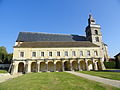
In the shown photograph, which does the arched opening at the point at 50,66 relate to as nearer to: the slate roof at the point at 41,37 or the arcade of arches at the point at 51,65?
the arcade of arches at the point at 51,65

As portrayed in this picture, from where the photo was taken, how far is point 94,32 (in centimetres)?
3309

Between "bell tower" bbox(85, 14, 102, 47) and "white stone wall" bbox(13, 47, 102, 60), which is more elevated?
"bell tower" bbox(85, 14, 102, 47)

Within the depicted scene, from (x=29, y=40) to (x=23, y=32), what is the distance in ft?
14.8

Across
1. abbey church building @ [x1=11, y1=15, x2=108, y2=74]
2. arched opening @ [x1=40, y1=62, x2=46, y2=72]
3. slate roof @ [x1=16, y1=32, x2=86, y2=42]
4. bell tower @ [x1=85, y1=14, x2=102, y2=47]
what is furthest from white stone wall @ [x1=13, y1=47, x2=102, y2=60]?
bell tower @ [x1=85, y1=14, x2=102, y2=47]

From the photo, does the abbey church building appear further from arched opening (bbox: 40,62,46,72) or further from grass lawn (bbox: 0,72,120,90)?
grass lawn (bbox: 0,72,120,90)

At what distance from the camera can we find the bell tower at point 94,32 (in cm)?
3221

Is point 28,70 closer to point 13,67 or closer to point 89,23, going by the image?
point 13,67

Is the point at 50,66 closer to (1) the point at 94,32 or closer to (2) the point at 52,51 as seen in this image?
(2) the point at 52,51

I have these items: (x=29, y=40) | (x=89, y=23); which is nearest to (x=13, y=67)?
(x=29, y=40)

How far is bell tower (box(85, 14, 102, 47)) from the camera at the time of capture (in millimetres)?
32206

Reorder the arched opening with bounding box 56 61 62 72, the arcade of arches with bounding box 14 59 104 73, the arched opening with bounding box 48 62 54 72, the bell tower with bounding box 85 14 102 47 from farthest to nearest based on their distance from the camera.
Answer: the bell tower with bounding box 85 14 102 47
the arched opening with bounding box 56 61 62 72
the arched opening with bounding box 48 62 54 72
the arcade of arches with bounding box 14 59 104 73

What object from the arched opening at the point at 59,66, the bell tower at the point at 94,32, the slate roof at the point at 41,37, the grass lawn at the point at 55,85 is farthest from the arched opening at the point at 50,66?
the grass lawn at the point at 55,85

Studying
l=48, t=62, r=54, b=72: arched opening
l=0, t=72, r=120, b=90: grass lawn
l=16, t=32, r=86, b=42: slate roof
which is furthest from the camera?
l=16, t=32, r=86, b=42: slate roof

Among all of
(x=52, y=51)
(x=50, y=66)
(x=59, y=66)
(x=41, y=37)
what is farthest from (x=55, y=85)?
(x=41, y=37)
